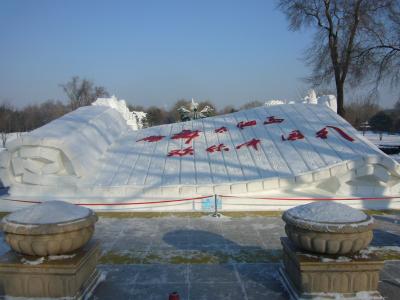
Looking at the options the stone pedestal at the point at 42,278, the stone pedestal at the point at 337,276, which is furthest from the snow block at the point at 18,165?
the stone pedestal at the point at 337,276

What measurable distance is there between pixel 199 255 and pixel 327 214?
105 inches

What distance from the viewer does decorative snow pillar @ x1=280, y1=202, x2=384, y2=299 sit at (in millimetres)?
4707

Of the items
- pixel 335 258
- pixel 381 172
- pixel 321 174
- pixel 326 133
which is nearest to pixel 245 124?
pixel 326 133

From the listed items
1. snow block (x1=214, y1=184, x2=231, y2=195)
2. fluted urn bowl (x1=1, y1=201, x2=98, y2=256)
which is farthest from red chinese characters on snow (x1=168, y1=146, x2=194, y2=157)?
fluted urn bowl (x1=1, y1=201, x2=98, y2=256)

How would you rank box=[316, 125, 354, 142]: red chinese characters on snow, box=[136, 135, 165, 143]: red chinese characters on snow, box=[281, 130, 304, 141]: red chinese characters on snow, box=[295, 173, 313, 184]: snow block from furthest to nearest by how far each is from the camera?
box=[136, 135, 165, 143]: red chinese characters on snow, box=[281, 130, 304, 141]: red chinese characters on snow, box=[316, 125, 354, 142]: red chinese characters on snow, box=[295, 173, 313, 184]: snow block

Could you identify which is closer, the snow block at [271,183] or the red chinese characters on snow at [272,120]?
the snow block at [271,183]

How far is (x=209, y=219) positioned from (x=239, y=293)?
4052 millimetres

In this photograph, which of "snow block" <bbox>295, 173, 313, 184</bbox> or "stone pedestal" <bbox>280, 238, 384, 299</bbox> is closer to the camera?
"stone pedestal" <bbox>280, 238, 384, 299</bbox>

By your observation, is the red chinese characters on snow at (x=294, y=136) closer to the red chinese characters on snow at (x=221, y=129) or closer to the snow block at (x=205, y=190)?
the red chinese characters on snow at (x=221, y=129)

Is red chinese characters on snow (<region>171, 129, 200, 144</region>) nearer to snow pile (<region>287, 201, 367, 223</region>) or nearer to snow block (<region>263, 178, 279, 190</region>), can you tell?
snow block (<region>263, 178, 279, 190</region>)

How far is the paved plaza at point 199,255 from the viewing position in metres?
5.37

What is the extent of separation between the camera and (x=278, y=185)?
10117 millimetres

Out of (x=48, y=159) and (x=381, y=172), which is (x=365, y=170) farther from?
(x=48, y=159)

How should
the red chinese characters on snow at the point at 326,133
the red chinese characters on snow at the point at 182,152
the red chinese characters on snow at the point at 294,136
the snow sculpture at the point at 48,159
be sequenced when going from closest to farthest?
the snow sculpture at the point at 48,159
the red chinese characters on snow at the point at 326,133
the red chinese characters on snow at the point at 294,136
the red chinese characters on snow at the point at 182,152
